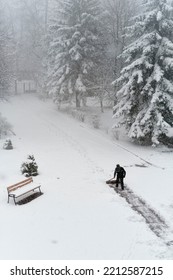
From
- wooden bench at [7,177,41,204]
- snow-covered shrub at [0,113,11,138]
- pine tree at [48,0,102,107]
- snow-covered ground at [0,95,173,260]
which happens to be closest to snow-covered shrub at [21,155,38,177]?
snow-covered ground at [0,95,173,260]

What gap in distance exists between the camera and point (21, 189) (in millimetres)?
17062

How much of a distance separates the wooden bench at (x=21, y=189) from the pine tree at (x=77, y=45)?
65.0ft

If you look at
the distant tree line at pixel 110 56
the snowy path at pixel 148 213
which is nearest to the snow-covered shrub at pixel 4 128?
the distant tree line at pixel 110 56

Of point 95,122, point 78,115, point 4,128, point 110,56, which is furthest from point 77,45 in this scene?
point 4,128

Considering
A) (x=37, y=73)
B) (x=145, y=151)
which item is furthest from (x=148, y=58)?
(x=37, y=73)

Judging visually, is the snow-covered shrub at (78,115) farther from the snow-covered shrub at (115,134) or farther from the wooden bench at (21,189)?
the wooden bench at (21,189)

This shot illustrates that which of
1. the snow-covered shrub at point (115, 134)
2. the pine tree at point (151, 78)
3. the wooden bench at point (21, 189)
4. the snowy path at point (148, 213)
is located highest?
the pine tree at point (151, 78)

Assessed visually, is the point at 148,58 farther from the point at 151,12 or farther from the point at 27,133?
the point at 27,133

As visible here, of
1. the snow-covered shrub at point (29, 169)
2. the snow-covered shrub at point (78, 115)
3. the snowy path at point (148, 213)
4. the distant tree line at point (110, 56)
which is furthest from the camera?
the snow-covered shrub at point (78, 115)

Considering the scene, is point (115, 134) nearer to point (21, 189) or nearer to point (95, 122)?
point (95, 122)

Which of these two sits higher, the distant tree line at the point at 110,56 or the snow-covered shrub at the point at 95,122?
the distant tree line at the point at 110,56

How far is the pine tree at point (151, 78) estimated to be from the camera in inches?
987

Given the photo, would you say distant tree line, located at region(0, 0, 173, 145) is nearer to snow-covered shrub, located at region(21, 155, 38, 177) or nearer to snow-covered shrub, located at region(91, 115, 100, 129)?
snow-covered shrub, located at region(91, 115, 100, 129)
